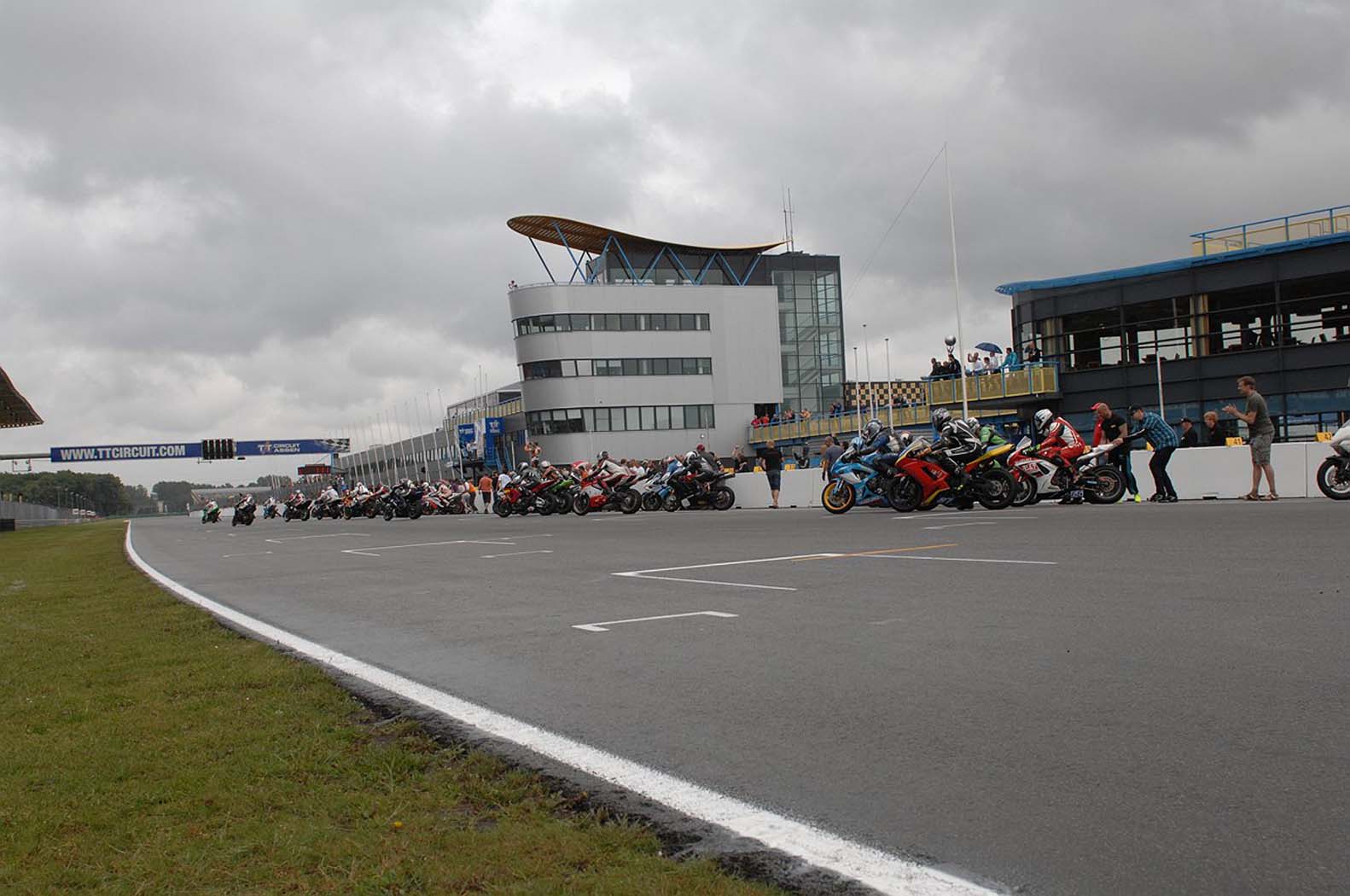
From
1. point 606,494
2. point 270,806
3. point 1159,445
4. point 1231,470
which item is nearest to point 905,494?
point 1159,445

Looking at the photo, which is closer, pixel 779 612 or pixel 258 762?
pixel 258 762

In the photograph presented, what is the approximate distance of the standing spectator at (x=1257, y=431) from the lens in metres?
16.6

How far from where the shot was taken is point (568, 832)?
3.23m

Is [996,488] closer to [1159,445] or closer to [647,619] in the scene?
[1159,445]

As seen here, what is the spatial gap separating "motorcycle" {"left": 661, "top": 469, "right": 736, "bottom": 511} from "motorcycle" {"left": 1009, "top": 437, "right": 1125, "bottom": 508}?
10330 millimetres

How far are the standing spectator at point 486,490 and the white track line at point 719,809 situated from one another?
36178mm

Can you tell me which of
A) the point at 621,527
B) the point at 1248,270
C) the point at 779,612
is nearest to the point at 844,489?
the point at 621,527

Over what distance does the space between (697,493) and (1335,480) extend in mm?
15336

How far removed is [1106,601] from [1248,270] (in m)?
32.8

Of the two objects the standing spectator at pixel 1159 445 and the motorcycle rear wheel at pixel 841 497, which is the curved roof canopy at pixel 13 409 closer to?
the motorcycle rear wheel at pixel 841 497

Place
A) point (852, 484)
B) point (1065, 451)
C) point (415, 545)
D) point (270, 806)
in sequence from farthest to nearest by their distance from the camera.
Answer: point (852, 484) < point (415, 545) < point (1065, 451) < point (270, 806)

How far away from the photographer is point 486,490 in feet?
142

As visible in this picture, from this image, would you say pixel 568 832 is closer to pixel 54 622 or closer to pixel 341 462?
pixel 54 622

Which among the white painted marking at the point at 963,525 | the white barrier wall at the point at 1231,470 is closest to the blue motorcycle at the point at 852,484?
Result: the white painted marking at the point at 963,525
